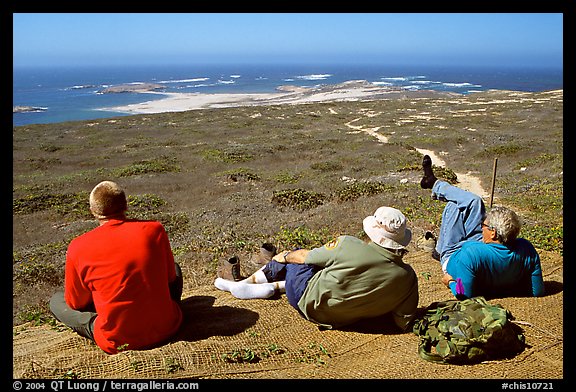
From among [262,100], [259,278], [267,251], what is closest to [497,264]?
[259,278]

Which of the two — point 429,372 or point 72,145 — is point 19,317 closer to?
point 429,372

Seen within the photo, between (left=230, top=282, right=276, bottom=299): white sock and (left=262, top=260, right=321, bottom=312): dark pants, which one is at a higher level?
(left=262, top=260, right=321, bottom=312): dark pants

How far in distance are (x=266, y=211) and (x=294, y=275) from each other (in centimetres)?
864

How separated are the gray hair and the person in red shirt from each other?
4.10m

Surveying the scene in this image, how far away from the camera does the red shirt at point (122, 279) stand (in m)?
4.57

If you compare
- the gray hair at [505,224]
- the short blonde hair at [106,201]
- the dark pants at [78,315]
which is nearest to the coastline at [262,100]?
the dark pants at [78,315]

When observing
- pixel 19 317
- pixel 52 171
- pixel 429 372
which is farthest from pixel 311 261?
pixel 52 171

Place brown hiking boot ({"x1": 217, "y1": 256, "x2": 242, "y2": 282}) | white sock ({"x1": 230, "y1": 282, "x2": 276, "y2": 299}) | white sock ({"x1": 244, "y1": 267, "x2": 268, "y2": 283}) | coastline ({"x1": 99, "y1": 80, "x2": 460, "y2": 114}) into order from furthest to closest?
coastline ({"x1": 99, "y1": 80, "x2": 460, "y2": 114})
brown hiking boot ({"x1": 217, "y1": 256, "x2": 242, "y2": 282})
white sock ({"x1": 244, "y1": 267, "x2": 268, "y2": 283})
white sock ({"x1": 230, "y1": 282, "x2": 276, "y2": 299})

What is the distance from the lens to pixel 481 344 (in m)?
4.54

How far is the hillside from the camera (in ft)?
15.6

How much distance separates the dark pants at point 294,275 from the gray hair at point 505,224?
2332 millimetres

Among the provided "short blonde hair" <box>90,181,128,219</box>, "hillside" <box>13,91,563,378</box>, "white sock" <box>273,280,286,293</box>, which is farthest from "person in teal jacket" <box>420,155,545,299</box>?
"short blonde hair" <box>90,181,128,219</box>

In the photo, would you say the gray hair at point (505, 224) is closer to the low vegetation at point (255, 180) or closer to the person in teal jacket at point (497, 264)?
the person in teal jacket at point (497, 264)

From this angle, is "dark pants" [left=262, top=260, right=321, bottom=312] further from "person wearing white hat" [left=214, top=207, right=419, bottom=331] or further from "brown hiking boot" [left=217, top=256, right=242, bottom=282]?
"brown hiking boot" [left=217, top=256, right=242, bottom=282]
